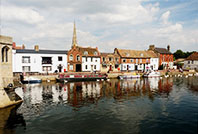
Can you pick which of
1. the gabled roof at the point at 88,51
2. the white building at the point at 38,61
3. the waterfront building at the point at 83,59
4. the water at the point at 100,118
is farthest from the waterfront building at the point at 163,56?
the water at the point at 100,118

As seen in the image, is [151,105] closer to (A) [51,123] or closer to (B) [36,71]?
(A) [51,123]

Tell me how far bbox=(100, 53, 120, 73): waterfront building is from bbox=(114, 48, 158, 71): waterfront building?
2.72m

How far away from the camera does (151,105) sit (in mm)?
21812

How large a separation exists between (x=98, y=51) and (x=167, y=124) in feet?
181

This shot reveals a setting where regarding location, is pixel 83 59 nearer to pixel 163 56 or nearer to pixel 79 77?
pixel 79 77

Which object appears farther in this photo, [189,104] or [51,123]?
[189,104]

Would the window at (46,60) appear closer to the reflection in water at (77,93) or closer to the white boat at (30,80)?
the white boat at (30,80)

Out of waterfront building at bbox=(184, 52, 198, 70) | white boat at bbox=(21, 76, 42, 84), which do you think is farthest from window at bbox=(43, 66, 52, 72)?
waterfront building at bbox=(184, 52, 198, 70)

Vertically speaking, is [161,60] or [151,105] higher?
[161,60]

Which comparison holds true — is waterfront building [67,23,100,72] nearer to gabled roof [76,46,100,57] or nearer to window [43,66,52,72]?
gabled roof [76,46,100,57]

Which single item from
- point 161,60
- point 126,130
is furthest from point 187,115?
point 161,60

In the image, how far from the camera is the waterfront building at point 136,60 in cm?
7400

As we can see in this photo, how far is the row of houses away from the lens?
53909 mm

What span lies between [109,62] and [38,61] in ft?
103
